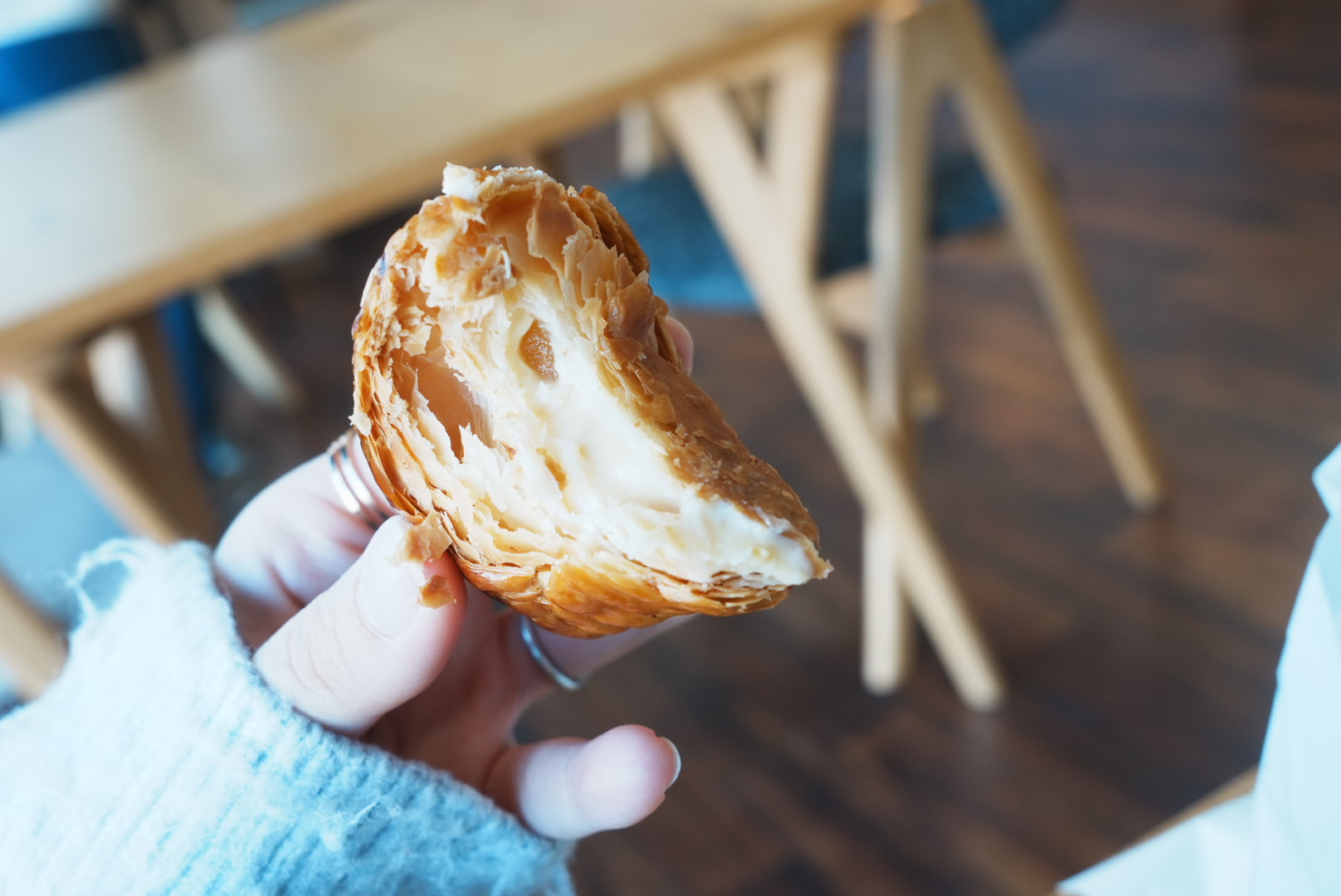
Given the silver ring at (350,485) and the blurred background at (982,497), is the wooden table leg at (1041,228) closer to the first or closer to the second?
the blurred background at (982,497)

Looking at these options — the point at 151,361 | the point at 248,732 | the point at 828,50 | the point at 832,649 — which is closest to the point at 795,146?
the point at 828,50

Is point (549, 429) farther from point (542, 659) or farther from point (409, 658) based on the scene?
point (542, 659)

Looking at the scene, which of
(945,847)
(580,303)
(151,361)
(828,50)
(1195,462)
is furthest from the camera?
(1195,462)

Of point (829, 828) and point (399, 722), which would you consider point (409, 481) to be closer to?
point (399, 722)

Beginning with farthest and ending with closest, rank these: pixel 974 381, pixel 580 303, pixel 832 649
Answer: pixel 974 381 → pixel 832 649 → pixel 580 303

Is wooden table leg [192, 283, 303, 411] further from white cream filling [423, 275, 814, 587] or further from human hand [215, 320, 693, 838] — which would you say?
white cream filling [423, 275, 814, 587]

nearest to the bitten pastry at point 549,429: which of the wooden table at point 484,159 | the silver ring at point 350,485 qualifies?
the silver ring at point 350,485

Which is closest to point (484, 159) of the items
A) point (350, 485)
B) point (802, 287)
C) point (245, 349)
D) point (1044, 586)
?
point (802, 287)
